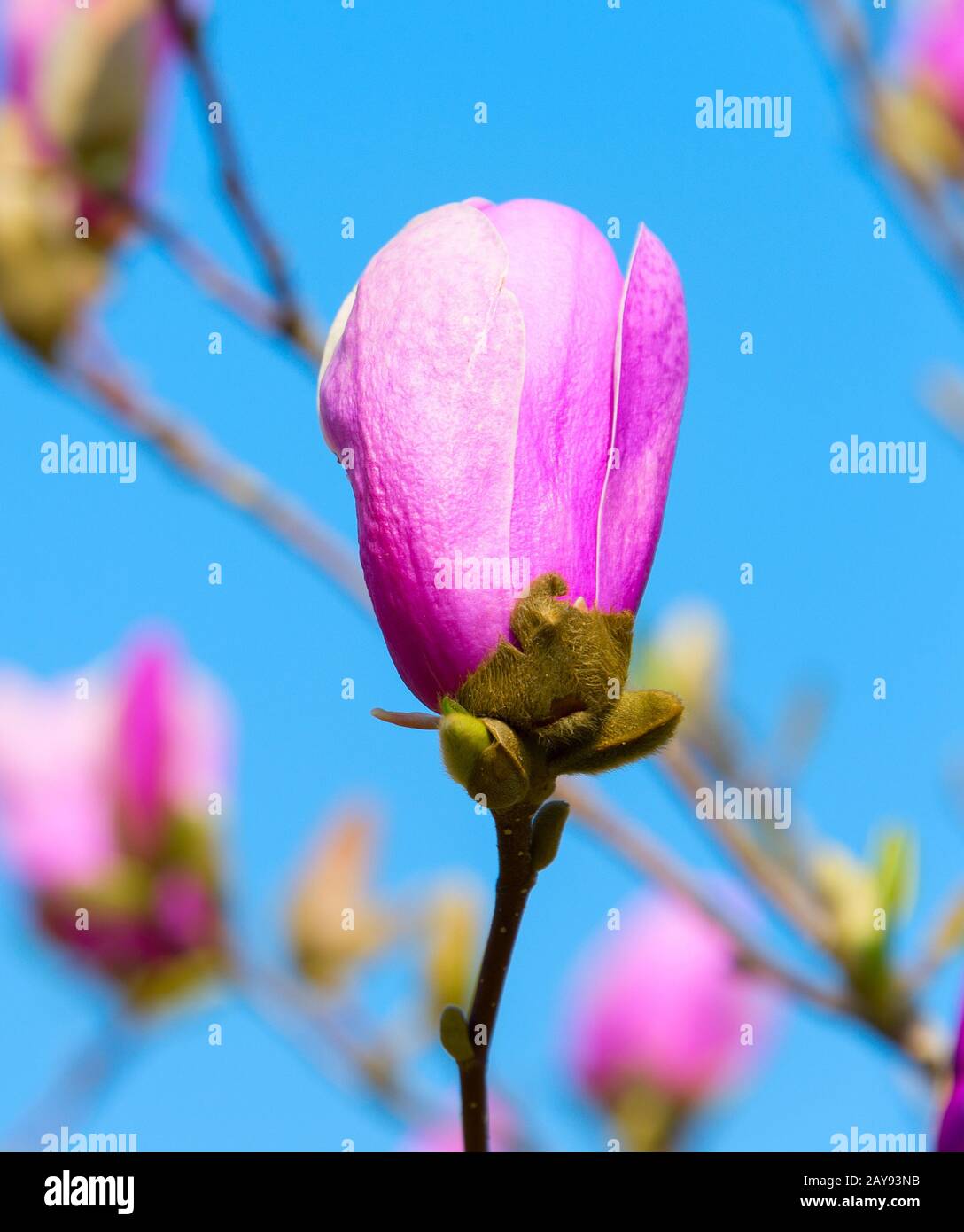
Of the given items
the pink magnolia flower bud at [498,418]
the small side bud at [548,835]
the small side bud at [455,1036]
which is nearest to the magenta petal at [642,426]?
the pink magnolia flower bud at [498,418]

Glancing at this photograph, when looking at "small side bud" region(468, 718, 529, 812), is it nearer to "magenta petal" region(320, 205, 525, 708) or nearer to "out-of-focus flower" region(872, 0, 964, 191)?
"magenta petal" region(320, 205, 525, 708)

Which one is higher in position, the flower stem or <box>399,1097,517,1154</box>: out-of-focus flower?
the flower stem

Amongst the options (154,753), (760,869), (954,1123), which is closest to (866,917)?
(760,869)

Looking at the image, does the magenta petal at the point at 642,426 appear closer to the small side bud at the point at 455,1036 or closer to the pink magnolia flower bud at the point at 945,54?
the small side bud at the point at 455,1036

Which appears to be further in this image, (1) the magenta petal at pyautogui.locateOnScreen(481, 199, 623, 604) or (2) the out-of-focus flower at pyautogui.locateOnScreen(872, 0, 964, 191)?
(2) the out-of-focus flower at pyautogui.locateOnScreen(872, 0, 964, 191)

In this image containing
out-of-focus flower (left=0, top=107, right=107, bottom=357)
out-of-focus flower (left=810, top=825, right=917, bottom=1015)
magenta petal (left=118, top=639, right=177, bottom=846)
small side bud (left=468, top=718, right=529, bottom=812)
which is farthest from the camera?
magenta petal (left=118, top=639, right=177, bottom=846)

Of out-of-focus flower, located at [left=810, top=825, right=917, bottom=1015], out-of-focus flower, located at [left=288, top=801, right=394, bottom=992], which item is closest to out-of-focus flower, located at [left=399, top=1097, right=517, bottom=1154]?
out-of-focus flower, located at [left=288, top=801, right=394, bottom=992]
